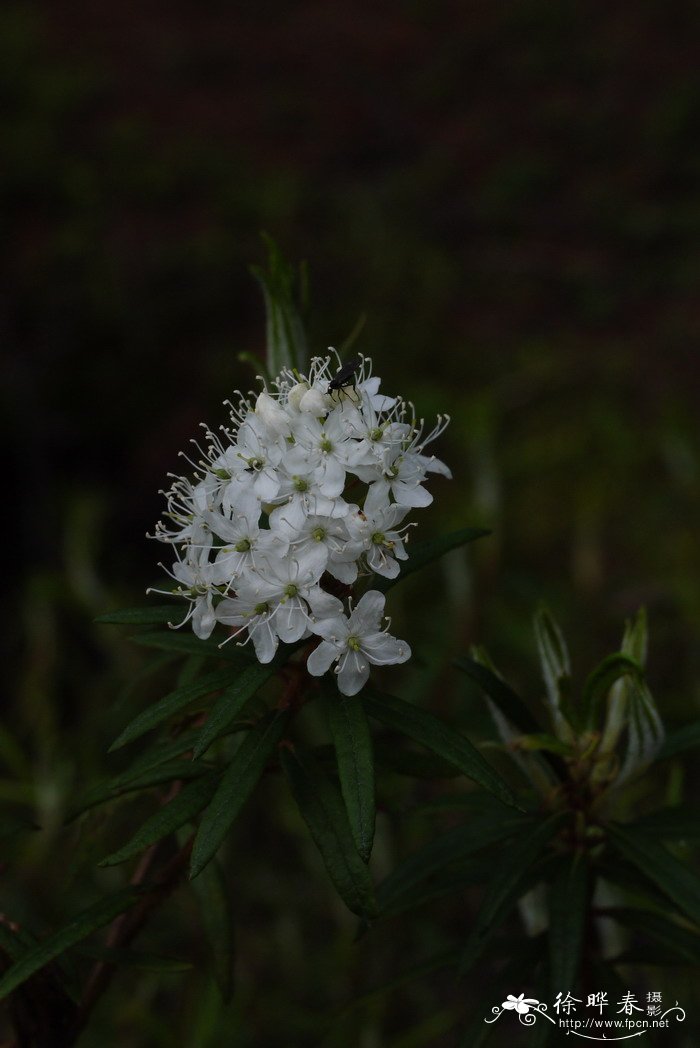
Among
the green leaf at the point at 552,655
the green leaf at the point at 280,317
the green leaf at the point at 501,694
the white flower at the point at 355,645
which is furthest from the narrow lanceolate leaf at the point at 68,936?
the green leaf at the point at 280,317

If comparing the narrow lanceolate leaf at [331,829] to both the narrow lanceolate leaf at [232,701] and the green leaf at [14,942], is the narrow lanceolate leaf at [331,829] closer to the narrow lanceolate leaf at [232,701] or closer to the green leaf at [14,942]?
the narrow lanceolate leaf at [232,701]

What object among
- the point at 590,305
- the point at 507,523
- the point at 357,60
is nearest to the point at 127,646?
the point at 507,523

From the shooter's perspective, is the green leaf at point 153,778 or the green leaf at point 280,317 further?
the green leaf at point 280,317

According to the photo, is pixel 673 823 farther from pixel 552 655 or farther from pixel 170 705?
pixel 170 705

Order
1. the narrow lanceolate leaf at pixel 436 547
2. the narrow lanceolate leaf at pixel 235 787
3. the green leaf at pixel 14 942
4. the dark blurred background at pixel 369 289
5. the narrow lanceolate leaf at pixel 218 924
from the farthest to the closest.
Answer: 1. the dark blurred background at pixel 369 289
2. the narrow lanceolate leaf at pixel 218 924
3. the narrow lanceolate leaf at pixel 436 547
4. the green leaf at pixel 14 942
5. the narrow lanceolate leaf at pixel 235 787

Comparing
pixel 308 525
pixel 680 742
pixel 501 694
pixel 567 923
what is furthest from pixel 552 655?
pixel 308 525

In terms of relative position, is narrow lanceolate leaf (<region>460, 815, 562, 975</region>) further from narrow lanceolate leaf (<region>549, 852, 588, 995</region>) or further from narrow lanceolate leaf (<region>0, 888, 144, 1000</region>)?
narrow lanceolate leaf (<region>0, 888, 144, 1000</region>)
